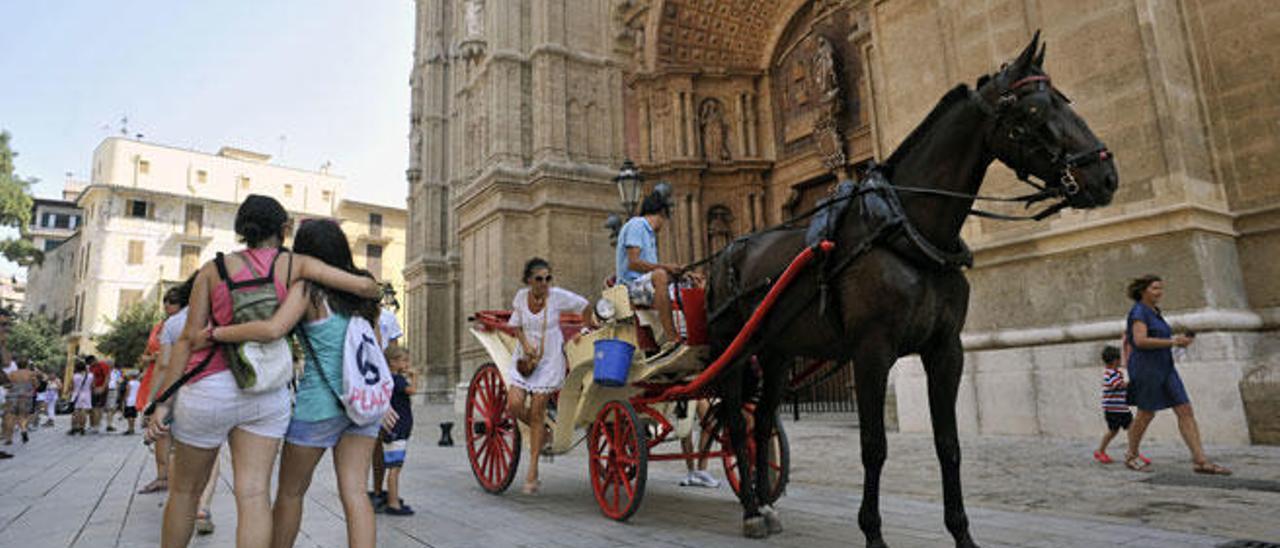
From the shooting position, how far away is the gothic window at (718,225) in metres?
17.3

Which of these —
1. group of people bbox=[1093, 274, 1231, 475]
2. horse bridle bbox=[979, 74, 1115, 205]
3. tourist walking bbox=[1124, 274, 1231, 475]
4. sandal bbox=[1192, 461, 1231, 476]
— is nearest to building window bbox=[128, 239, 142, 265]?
group of people bbox=[1093, 274, 1231, 475]

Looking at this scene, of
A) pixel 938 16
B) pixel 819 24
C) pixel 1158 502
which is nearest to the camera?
pixel 1158 502

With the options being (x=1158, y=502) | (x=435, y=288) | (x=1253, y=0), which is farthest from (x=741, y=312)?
(x=435, y=288)

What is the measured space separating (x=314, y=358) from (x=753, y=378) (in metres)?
2.85

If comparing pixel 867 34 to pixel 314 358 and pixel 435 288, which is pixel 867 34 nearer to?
pixel 314 358

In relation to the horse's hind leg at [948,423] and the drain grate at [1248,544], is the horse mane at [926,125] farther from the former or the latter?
the drain grate at [1248,544]

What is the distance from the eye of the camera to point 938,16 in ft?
27.3

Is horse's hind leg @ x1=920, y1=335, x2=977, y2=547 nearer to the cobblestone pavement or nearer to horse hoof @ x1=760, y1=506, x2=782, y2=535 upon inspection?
the cobblestone pavement

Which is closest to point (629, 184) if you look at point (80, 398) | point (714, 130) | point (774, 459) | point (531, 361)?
point (531, 361)

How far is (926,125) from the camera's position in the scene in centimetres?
350

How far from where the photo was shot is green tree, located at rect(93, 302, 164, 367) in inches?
1390

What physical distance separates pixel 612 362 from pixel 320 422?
7.06 ft

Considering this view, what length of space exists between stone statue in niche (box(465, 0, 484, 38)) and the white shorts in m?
17.9

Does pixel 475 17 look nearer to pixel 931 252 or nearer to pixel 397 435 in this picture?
pixel 397 435
